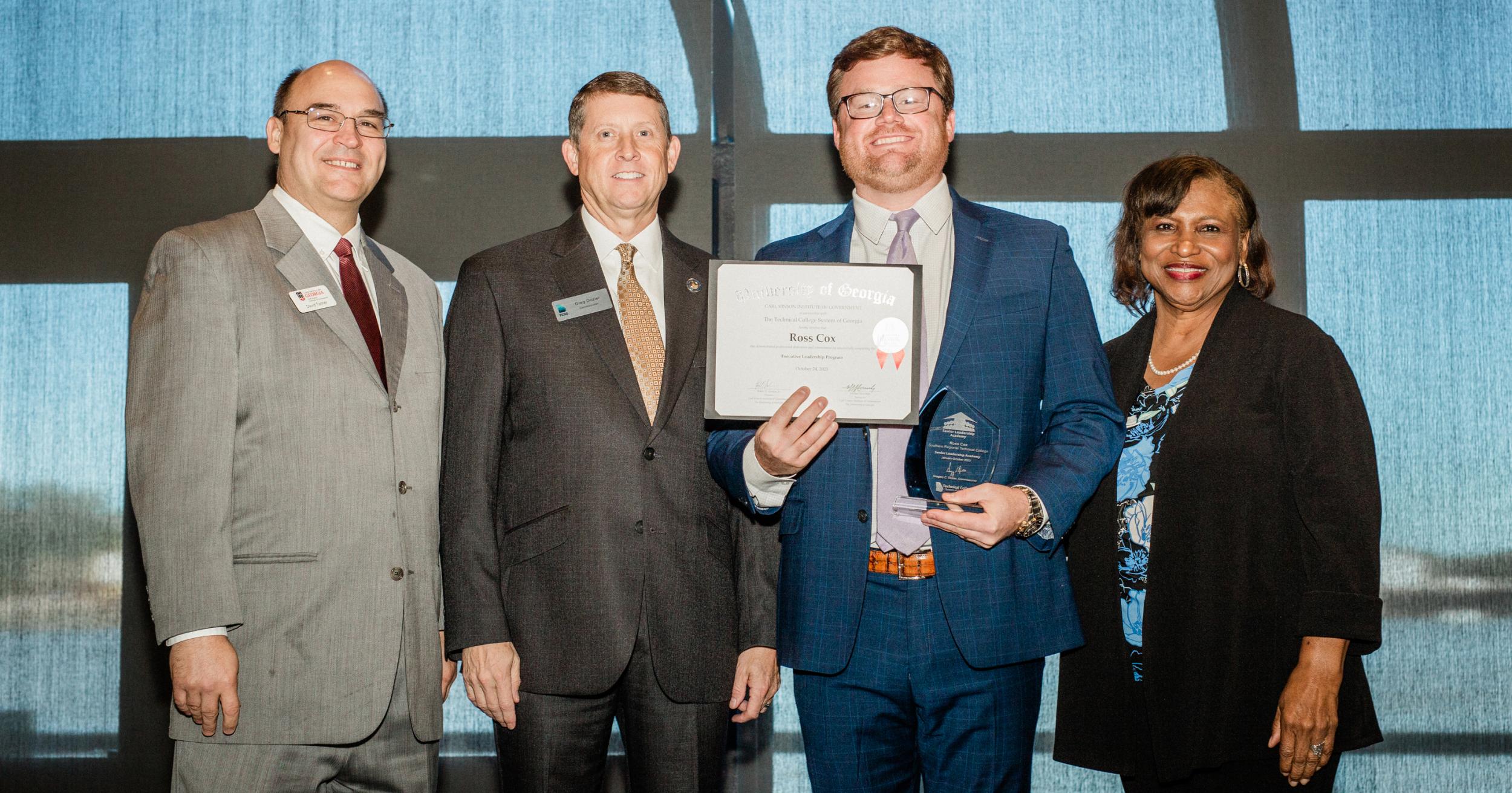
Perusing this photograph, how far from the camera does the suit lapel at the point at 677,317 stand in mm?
2131

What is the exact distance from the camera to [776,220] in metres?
3.34

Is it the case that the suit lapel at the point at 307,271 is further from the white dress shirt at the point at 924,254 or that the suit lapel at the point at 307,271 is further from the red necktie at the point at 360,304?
the white dress shirt at the point at 924,254

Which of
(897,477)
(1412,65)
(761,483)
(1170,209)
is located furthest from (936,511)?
(1412,65)

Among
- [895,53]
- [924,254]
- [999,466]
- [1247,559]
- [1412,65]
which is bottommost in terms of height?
[1247,559]

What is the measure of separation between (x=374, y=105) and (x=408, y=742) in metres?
1.44

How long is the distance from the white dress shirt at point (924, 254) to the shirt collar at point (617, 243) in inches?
18.6

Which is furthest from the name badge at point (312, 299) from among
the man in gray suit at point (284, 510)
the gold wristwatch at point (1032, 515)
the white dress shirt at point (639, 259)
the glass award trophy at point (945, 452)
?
the gold wristwatch at point (1032, 515)

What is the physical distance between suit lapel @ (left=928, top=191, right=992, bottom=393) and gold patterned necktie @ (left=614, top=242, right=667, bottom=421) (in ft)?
1.97

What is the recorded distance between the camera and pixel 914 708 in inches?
76.9

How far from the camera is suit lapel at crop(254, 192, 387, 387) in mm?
2105

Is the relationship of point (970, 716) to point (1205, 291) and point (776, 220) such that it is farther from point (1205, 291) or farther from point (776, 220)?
point (776, 220)

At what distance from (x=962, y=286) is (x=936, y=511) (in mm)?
466

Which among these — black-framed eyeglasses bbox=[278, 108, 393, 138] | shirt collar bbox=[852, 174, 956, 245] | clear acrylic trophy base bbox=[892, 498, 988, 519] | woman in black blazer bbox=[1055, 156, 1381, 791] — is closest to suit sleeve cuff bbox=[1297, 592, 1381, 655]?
woman in black blazer bbox=[1055, 156, 1381, 791]

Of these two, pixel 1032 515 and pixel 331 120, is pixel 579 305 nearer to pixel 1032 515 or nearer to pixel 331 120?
pixel 331 120
